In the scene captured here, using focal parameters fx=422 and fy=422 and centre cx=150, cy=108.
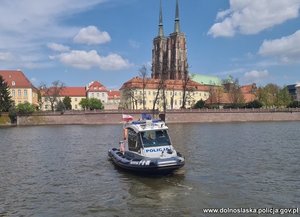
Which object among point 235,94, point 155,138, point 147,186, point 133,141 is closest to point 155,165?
point 147,186

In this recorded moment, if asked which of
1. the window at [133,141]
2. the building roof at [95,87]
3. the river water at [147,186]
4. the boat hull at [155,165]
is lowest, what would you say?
the river water at [147,186]

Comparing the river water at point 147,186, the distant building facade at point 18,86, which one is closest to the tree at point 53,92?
the distant building facade at point 18,86

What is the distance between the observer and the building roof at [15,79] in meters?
142

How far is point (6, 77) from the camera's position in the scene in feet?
468

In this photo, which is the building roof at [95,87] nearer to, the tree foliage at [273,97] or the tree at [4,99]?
the tree foliage at [273,97]

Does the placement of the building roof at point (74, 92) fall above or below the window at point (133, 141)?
above

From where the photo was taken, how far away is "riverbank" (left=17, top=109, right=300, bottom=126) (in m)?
113

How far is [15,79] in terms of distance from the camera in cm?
14388

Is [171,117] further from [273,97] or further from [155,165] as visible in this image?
[155,165]

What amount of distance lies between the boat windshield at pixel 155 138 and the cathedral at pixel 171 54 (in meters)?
155

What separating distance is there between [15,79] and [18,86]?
10.6 feet

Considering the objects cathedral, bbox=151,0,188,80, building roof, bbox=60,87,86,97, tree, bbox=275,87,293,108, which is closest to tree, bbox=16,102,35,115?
cathedral, bbox=151,0,188,80

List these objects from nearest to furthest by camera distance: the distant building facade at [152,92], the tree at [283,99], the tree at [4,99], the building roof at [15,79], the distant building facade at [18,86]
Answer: the tree at [4,99]
the distant building facade at [18,86]
the building roof at [15,79]
the tree at [283,99]
the distant building facade at [152,92]

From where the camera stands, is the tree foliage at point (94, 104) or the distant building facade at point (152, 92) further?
the distant building facade at point (152, 92)
